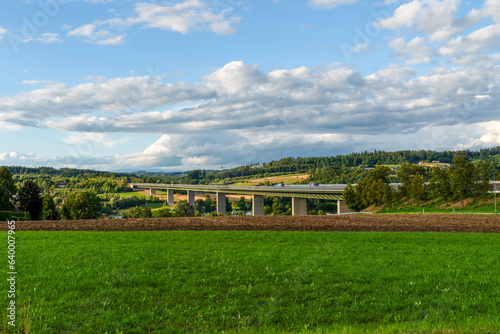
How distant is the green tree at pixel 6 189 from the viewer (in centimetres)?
5906

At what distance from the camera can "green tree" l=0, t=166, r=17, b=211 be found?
59.1m

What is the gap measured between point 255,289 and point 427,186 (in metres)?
77.9

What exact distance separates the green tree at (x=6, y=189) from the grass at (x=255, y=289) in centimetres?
4830

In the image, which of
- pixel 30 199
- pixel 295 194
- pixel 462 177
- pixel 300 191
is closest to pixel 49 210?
pixel 30 199

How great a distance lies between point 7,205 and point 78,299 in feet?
200

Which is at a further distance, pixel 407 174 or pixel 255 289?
pixel 407 174

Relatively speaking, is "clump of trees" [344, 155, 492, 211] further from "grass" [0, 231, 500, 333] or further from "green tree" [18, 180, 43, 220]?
"green tree" [18, 180, 43, 220]

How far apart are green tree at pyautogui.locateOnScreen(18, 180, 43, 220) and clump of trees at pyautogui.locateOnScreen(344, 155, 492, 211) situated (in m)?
63.3

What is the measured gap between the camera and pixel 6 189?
59.8 meters

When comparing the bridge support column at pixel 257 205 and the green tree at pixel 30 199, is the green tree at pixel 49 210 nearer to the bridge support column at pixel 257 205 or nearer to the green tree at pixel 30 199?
the green tree at pixel 30 199

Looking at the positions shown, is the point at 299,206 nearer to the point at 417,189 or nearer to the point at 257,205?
the point at 257,205

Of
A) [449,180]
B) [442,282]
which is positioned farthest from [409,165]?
[442,282]

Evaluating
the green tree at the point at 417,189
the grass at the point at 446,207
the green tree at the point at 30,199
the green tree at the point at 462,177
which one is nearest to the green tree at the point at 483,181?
the green tree at the point at 462,177

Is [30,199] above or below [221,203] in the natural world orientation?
above
